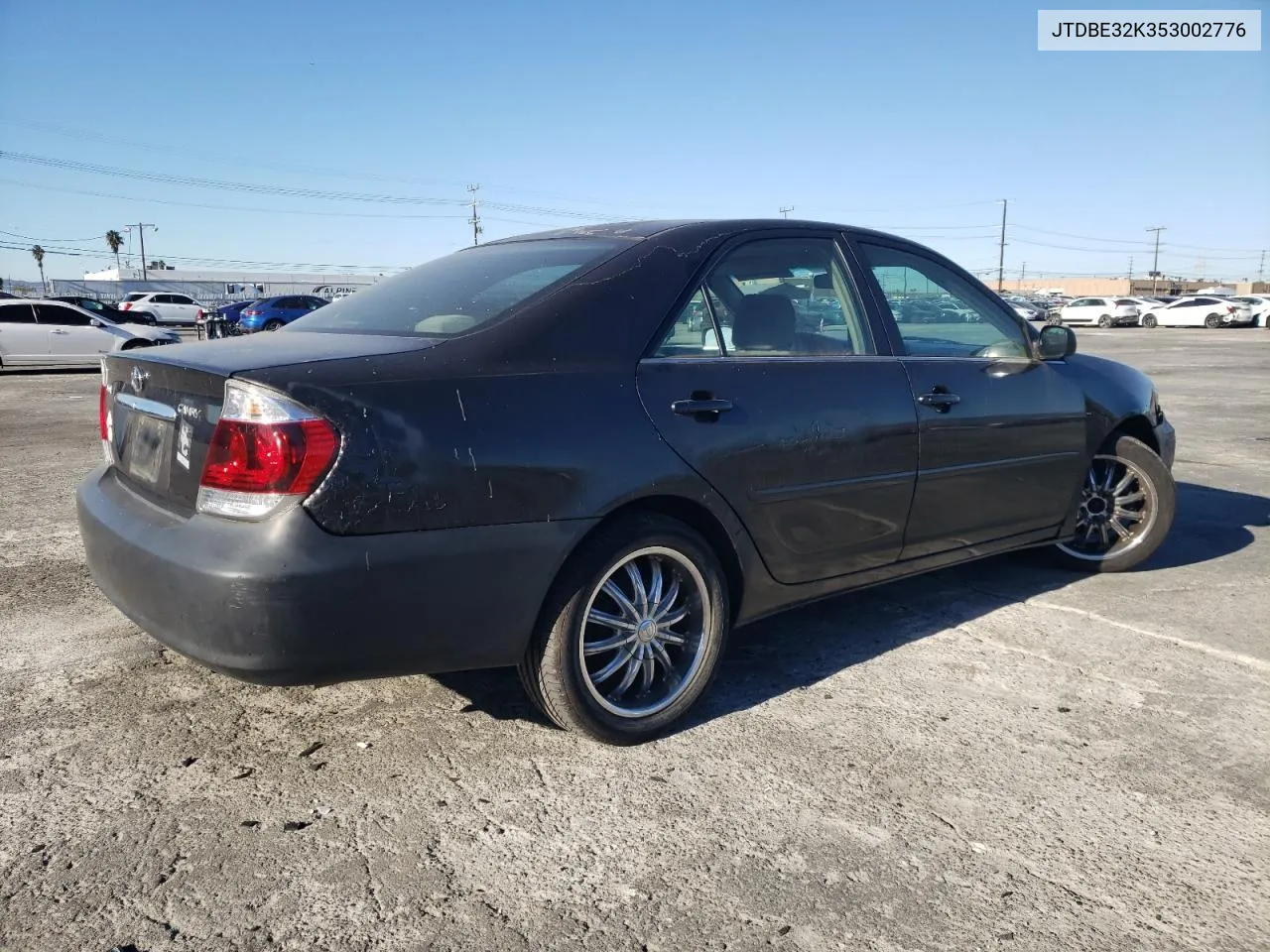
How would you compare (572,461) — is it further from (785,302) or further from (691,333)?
(785,302)

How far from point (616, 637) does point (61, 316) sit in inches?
787

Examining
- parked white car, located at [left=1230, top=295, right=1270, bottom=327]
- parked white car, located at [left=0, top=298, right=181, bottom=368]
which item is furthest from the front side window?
parked white car, located at [left=1230, top=295, right=1270, bottom=327]

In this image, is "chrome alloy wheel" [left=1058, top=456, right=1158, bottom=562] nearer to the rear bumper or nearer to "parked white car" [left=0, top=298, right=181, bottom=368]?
the rear bumper

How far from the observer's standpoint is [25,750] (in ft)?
9.66

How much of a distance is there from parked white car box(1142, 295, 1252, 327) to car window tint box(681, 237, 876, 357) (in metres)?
47.8

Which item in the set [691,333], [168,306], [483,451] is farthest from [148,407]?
[168,306]

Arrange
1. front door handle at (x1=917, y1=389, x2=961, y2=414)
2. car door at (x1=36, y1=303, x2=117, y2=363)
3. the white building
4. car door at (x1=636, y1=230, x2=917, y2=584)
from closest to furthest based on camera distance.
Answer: car door at (x1=636, y1=230, x2=917, y2=584) → front door handle at (x1=917, y1=389, x2=961, y2=414) → car door at (x1=36, y1=303, x2=117, y2=363) → the white building

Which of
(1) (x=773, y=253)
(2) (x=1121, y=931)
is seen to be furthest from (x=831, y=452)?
(2) (x=1121, y=931)

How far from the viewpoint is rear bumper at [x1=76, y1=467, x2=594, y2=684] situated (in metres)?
2.43

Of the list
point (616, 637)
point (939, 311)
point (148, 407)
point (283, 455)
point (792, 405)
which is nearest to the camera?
point (283, 455)

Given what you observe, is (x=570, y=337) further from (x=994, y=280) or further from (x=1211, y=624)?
(x=994, y=280)

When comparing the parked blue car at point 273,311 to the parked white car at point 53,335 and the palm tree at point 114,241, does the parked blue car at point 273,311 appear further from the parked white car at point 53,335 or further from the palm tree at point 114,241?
the palm tree at point 114,241

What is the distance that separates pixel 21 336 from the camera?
1891 centimetres

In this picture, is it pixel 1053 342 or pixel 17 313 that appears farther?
pixel 17 313
